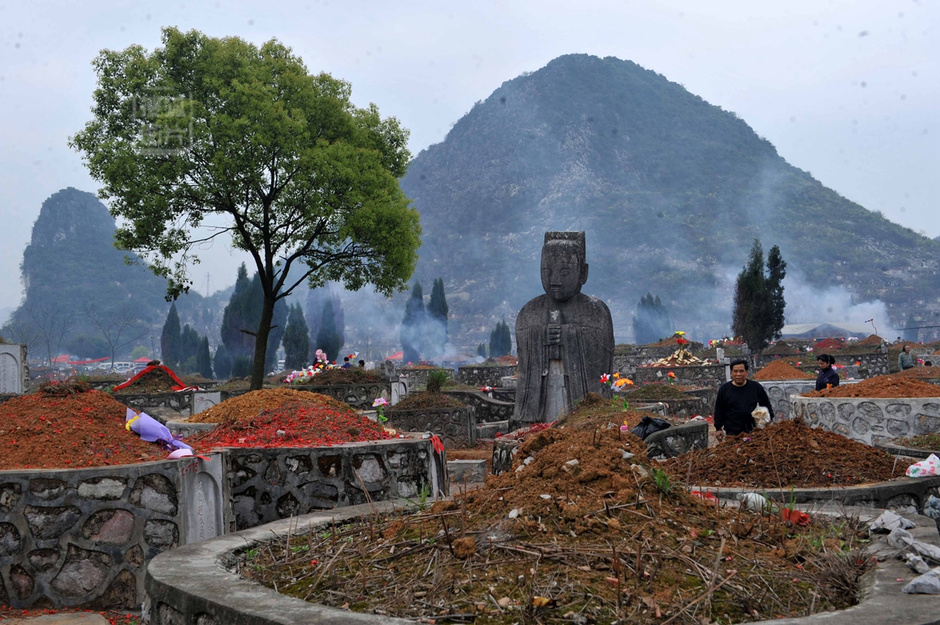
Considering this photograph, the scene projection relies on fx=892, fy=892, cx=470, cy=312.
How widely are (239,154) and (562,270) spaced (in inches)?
337

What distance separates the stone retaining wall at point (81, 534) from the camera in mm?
5859

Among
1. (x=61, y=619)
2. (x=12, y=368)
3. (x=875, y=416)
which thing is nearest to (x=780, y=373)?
(x=875, y=416)

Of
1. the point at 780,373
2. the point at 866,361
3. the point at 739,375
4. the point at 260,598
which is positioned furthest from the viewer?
the point at 866,361

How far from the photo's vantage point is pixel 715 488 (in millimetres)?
5785

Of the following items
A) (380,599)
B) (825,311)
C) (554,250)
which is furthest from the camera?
(825,311)

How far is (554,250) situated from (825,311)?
111501 mm

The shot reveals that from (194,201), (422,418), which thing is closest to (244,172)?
(194,201)

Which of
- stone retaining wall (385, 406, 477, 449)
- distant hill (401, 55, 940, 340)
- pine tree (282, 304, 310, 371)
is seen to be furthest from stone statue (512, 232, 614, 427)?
distant hill (401, 55, 940, 340)

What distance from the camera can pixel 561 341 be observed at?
52.7ft

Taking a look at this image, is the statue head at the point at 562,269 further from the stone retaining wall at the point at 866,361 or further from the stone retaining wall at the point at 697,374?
the stone retaining wall at the point at 866,361

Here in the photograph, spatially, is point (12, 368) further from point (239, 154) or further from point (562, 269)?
point (562, 269)

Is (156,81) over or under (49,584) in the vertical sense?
over

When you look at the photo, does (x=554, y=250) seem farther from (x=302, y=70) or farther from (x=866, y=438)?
(x=302, y=70)
